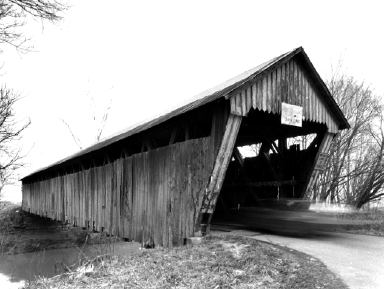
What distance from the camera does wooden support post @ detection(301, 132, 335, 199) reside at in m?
8.90

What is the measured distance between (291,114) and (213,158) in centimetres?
222

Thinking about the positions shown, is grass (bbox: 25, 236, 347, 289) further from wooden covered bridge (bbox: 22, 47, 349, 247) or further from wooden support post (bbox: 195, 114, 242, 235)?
wooden covered bridge (bbox: 22, 47, 349, 247)

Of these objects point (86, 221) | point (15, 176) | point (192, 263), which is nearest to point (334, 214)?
point (192, 263)

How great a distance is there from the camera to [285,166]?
10203mm

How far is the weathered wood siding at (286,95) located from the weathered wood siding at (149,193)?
106 centimetres

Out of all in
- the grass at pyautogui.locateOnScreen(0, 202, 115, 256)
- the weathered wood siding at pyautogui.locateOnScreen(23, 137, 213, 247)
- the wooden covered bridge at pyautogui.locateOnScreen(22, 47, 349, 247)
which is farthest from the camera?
the grass at pyautogui.locateOnScreen(0, 202, 115, 256)

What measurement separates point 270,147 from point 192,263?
589 centimetres

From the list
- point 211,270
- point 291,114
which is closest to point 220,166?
point 291,114

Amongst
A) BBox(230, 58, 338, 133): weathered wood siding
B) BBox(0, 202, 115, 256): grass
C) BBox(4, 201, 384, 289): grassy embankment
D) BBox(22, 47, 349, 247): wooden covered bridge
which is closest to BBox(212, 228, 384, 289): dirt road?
BBox(4, 201, 384, 289): grassy embankment

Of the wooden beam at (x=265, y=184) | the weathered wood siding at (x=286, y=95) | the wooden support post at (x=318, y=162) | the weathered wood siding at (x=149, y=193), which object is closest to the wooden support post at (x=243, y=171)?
the wooden beam at (x=265, y=184)

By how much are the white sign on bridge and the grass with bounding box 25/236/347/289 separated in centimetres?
301

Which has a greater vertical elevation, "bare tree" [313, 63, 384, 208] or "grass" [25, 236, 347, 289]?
"bare tree" [313, 63, 384, 208]

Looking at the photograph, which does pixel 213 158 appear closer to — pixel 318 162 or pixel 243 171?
pixel 318 162

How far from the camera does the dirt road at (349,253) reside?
4.31 meters
